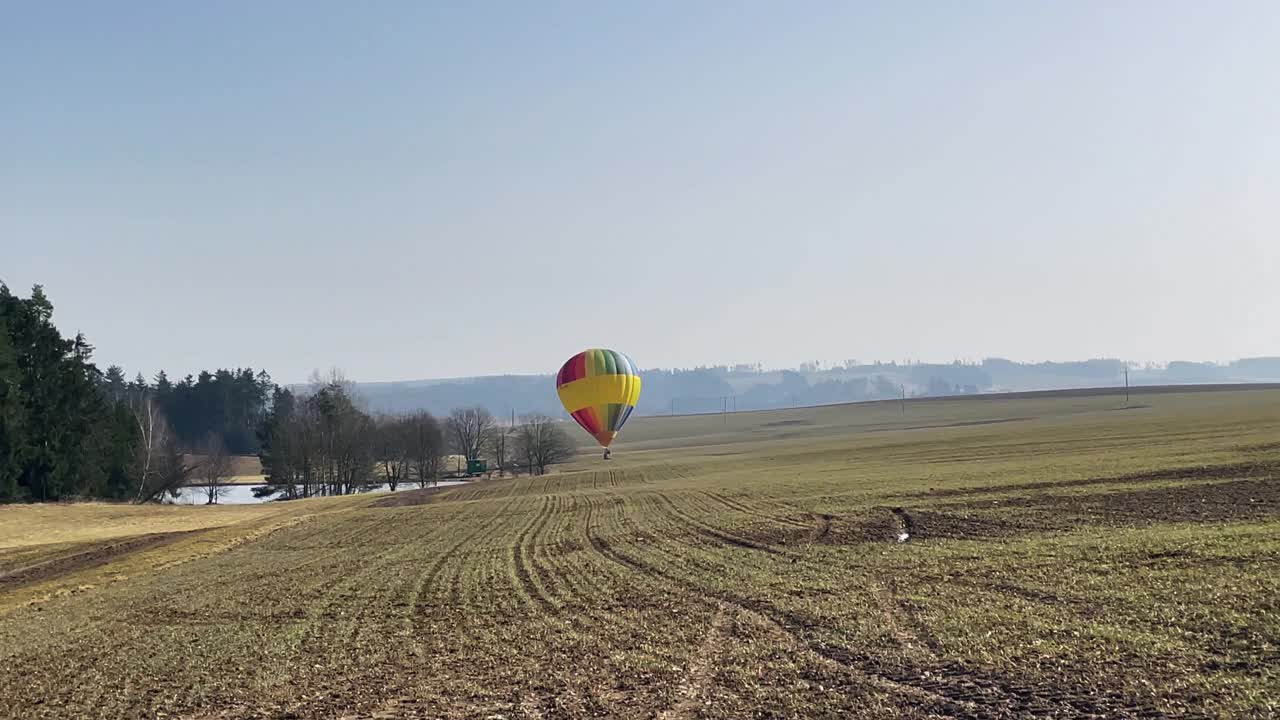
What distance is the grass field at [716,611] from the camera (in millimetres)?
14523

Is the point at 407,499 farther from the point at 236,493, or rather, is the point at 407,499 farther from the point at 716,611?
the point at 716,611

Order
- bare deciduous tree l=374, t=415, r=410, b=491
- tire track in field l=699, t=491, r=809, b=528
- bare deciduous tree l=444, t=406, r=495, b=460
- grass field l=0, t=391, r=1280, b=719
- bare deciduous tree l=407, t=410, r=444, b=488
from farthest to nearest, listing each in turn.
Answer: bare deciduous tree l=444, t=406, r=495, b=460 → bare deciduous tree l=374, t=415, r=410, b=491 → bare deciduous tree l=407, t=410, r=444, b=488 → tire track in field l=699, t=491, r=809, b=528 → grass field l=0, t=391, r=1280, b=719

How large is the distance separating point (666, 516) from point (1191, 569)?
76.0 ft

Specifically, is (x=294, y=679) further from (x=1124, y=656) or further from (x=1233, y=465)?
(x=1233, y=465)

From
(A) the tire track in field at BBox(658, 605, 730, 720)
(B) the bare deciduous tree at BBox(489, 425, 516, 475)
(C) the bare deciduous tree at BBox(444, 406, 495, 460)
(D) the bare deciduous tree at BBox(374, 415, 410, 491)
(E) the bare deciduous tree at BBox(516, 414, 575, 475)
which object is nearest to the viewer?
(A) the tire track in field at BBox(658, 605, 730, 720)

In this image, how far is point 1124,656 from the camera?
14.8m

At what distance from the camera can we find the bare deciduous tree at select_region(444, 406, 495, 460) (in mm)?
133000

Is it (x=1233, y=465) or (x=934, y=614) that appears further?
(x=1233, y=465)

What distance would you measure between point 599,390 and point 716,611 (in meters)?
48.9

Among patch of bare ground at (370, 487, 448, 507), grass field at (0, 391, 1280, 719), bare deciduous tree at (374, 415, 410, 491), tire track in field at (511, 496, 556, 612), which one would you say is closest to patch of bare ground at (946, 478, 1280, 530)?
grass field at (0, 391, 1280, 719)

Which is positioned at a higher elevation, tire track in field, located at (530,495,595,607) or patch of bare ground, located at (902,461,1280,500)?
patch of bare ground, located at (902,461,1280,500)

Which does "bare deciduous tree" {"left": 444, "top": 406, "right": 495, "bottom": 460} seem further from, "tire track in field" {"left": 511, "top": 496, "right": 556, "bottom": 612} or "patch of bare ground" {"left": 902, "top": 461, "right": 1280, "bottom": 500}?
"patch of bare ground" {"left": 902, "top": 461, "right": 1280, "bottom": 500}

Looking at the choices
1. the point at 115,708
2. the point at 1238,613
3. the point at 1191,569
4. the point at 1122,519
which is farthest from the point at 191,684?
the point at 1122,519

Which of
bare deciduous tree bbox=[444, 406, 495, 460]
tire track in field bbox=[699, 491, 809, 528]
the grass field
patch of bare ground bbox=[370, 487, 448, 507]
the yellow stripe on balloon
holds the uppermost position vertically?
the yellow stripe on balloon
